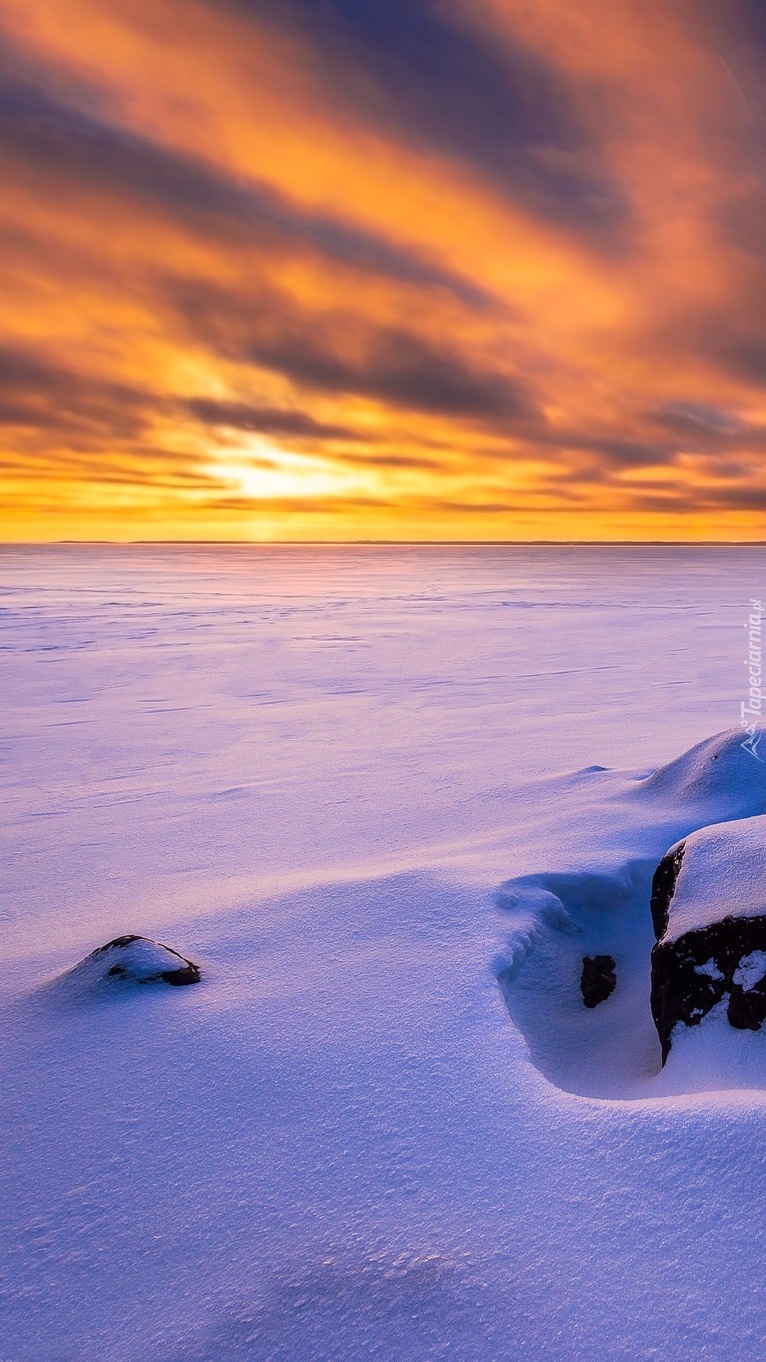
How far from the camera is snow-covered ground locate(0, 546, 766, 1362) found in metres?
1.55

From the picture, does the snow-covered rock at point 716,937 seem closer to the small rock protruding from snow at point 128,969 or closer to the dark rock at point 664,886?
the dark rock at point 664,886

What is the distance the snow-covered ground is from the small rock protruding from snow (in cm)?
7

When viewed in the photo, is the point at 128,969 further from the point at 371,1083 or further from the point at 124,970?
the point at 371,1083

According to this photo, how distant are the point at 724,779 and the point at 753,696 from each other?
205 inches

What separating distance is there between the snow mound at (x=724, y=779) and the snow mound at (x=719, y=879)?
1.51 meters

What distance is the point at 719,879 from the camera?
2615 mm

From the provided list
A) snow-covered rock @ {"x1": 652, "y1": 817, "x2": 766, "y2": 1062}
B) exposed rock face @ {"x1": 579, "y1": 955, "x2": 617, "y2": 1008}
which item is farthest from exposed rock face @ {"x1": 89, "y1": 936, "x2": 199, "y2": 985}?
snow-covered rock @ {"x1": 652, "y1": 817, "x2": 766, "y2": 1062}

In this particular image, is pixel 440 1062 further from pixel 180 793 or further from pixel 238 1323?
pixel 180 793

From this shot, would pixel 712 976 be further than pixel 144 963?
No

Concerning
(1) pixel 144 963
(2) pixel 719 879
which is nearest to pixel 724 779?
(2) pixel 719 879

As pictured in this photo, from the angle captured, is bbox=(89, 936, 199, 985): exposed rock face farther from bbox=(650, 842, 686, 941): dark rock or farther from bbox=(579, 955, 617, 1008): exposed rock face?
bbox=(650, 842, 686, 941): dark rock

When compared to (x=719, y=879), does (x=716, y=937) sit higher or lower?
lower

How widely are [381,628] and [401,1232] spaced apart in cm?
1747

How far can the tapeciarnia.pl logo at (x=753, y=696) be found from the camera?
4328 mm
